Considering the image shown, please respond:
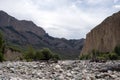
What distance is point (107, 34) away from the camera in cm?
11481

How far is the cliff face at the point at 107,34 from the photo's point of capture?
111812 mm

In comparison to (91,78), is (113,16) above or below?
above

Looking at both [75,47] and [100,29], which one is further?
[75,47]

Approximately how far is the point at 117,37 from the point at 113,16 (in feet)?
22.6

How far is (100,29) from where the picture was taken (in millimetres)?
117875

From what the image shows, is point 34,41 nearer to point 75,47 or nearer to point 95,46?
point 75,47

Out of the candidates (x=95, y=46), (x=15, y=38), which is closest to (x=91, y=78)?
(x=95, y=46)

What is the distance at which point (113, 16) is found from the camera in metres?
113

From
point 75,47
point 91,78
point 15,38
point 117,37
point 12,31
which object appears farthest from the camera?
point 75,47

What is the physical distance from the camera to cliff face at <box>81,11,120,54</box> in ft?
367

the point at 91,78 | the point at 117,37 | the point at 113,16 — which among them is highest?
the point at 113,16

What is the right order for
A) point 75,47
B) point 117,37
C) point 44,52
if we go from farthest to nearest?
point 75,47 → point 117,37 → point 44,52

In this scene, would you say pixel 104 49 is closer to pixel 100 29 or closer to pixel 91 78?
pixel 100 29

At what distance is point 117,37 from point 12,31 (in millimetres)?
78377
